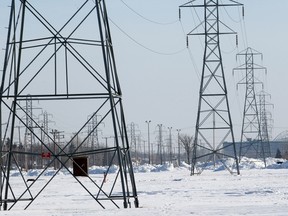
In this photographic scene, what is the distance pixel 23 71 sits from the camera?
77.4ft

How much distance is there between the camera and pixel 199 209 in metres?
21.8

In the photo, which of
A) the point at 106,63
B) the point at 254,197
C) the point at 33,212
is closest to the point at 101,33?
the point at 106,63

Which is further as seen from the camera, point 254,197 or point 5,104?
point 254,197

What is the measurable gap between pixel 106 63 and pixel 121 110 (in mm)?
1394

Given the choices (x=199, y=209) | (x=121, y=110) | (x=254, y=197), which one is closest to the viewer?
(x=199, y=209)

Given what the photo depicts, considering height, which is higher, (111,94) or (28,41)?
(28,41)

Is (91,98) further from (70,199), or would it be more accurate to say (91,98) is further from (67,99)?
(70,199)

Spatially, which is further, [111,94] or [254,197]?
[254,197]

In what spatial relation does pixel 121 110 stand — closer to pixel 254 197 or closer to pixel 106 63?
pixel 106 63

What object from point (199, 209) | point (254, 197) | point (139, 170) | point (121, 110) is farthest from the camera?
point (139, 170)

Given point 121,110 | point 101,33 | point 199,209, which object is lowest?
point 199,209

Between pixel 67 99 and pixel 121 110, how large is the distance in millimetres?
1624

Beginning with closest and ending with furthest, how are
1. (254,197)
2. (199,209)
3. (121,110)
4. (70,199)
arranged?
1. (199,209)
2. (121,110)
3. (254,197)
4. (70,199)

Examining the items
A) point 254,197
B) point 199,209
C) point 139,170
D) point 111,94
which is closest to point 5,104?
point 111,94
